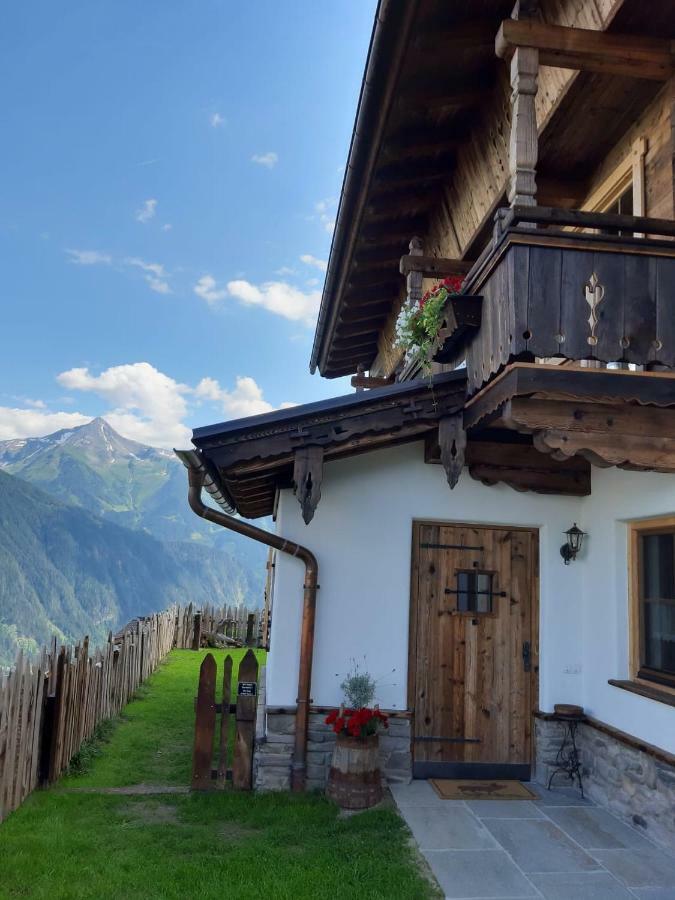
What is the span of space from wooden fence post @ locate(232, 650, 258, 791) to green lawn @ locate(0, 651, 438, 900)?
6.3 inches

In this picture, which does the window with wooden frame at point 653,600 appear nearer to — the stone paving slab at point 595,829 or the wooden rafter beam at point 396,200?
the stone paving slab at point 595,829

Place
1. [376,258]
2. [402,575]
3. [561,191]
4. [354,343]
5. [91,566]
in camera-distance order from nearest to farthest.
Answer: [561,191]
[402,575]
[376,258]
[354,343]
[91,566]

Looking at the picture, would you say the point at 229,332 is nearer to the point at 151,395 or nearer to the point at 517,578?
the point at 151,395

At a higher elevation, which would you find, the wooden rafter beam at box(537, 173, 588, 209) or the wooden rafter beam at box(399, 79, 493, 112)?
the wooden rafter beam at box(399, 79, 493, 112)

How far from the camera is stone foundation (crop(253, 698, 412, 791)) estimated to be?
→ 5418mm

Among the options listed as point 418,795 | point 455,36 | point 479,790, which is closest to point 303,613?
point 418,795

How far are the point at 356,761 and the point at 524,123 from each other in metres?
4.49

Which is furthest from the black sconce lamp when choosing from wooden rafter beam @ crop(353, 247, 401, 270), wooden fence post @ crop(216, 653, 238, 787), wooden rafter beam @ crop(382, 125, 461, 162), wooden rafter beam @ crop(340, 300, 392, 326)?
wooden rafter beam @ crop(340, 300, 392, 326)

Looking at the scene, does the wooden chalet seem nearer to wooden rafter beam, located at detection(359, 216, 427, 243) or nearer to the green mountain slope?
wooden rafter beam, located at detection(359, 216, 427, 243)

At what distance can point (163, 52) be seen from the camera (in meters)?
28.0

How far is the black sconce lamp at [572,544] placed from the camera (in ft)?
19.4

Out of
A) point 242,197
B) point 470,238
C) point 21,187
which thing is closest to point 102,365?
point 21,187

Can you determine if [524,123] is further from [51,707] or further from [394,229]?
[51,707]

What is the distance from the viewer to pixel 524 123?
3.75m
